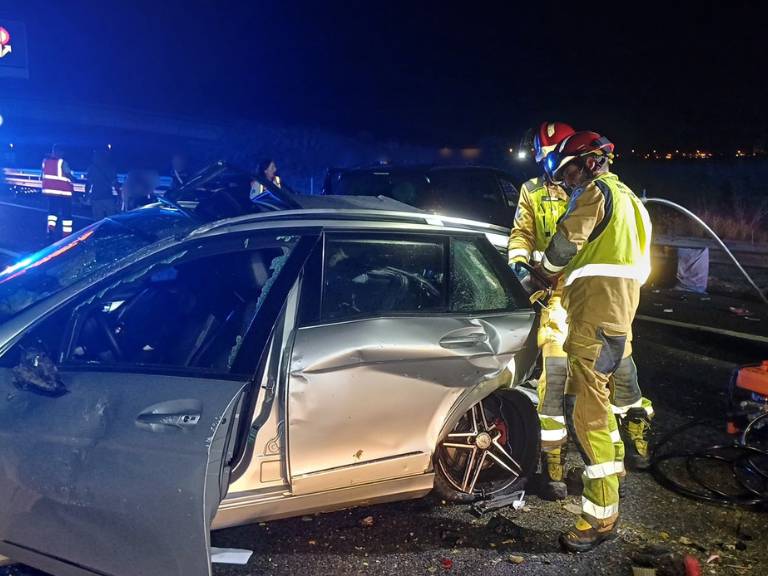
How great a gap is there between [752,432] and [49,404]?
12.8ft

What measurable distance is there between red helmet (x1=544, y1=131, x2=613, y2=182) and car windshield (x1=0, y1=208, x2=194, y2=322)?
1.93 meters

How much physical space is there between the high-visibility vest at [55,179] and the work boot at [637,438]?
28.6 feet

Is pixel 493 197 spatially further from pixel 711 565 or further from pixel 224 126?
pixel 224 126

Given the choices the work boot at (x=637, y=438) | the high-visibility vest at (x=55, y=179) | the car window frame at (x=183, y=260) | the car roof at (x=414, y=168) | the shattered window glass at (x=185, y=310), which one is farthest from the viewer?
the high-visibility vest at (x=55, y=179)

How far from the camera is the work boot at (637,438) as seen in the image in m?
4.07

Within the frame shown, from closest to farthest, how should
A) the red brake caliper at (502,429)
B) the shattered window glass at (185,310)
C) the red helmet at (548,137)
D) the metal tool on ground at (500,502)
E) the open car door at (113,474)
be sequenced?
the open car door at (113,474) → the shattered window glass at (185,310) → the metal tool on ground at (500,502) → the red brake caliper at (502,429) → the red helmet at (548,137)

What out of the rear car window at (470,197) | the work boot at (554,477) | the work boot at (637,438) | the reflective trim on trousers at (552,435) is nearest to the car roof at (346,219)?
the reflective trim on trousers at (552,435)

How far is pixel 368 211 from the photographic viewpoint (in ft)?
11.3

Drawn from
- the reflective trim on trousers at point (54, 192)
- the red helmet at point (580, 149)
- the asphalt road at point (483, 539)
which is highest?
the reflective trim on trousers at point (54, 192)

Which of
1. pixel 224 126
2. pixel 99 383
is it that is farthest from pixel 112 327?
pixel 224 126

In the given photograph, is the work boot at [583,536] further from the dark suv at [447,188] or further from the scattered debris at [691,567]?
the dark suv at [447,188]

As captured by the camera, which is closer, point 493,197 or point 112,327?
point 112,327

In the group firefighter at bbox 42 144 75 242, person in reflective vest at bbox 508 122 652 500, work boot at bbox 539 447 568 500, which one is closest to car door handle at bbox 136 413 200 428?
person in reflective vest at bbox 508 122 652 500

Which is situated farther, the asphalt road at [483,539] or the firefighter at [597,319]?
the firefighter at [597,319]
